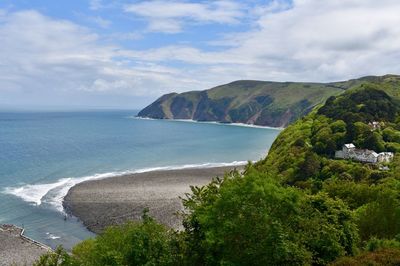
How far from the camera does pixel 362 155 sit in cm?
7081

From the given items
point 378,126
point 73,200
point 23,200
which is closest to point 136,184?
point 73,200

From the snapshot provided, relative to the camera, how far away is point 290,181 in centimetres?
6625

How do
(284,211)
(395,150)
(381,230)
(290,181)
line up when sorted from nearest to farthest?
(284,211) → (381,230) → (290,181) → (395,150)

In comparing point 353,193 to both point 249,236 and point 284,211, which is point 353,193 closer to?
point 284,211

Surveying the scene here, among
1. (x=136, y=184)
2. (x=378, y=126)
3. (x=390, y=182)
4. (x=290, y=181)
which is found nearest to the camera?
(x=390, y=182)

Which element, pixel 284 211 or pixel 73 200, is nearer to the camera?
pixel 284 211

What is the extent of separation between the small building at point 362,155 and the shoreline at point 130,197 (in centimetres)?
2289

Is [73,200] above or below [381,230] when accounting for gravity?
below

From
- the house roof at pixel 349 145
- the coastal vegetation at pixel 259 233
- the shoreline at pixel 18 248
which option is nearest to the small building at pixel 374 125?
the house roof at pixel 349 145

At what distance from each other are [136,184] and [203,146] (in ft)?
256

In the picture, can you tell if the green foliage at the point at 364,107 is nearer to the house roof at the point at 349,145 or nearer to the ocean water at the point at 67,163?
the house roof at the point at 349,145

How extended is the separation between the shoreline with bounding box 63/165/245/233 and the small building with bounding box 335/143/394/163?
2289cm

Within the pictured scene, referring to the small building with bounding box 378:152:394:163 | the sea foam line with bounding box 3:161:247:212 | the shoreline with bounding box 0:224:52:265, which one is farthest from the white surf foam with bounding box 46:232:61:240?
the small building with bounding box 378:152:394:163

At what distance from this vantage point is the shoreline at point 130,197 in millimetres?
68438
